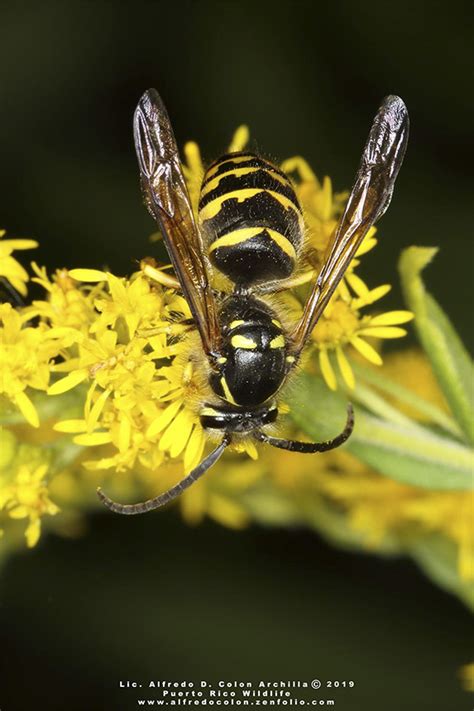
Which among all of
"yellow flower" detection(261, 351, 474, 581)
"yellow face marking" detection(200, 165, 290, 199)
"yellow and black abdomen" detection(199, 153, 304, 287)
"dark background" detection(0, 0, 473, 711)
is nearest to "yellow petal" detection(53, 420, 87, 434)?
"yellow and black abdomen" detection(199, 153, 304, 287)

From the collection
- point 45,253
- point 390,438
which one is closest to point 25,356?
point 390,438

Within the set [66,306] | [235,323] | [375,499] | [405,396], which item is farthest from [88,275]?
[375,499]

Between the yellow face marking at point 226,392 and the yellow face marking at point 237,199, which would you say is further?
the yellow face marking at point 237,199

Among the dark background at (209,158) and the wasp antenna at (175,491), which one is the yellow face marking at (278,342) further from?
the dark background at (209,158)

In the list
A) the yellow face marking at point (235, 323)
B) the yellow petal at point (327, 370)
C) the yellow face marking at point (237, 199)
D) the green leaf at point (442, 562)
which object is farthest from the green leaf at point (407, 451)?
the green leaf at point (442, 562)

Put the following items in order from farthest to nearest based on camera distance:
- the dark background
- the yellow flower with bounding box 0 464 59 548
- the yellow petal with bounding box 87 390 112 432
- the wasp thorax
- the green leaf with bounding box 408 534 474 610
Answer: the dark background, the green leaf with bounding box 408 534 474 610, the yellow flower with bounding box 0 464 59 548, the yellow petal with bounding box 87 390 112 432, the wasp thorax

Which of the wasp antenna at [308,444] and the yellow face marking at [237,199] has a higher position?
the yellow face marking at [237,199]

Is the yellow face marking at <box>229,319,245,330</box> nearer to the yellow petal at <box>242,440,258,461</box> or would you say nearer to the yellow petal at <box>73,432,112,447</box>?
the yellow petal at <box>242,440,258,461</box>

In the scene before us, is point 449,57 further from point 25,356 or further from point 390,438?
point 25,356
